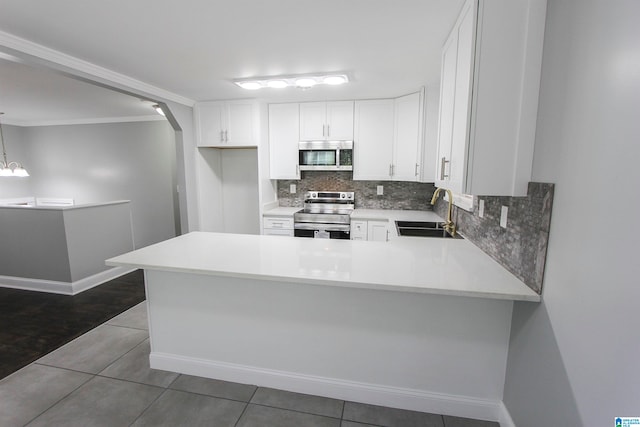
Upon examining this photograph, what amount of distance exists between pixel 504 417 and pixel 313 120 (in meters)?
3.43

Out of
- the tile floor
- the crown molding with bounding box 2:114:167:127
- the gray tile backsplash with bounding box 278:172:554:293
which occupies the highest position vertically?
the crown molding with bounding box 2:114:167:127

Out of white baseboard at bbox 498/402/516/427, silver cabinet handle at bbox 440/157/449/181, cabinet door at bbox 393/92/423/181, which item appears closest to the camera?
white baseboard at bbox 498/402/516/427

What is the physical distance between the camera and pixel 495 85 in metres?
1.31

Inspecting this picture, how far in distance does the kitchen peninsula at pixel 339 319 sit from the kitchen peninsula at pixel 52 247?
2193 millimetres

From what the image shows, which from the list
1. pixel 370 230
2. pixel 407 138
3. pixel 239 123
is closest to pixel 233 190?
pixel 239 123

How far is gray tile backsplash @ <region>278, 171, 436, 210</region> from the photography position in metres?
3.95

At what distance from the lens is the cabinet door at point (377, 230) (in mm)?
3498

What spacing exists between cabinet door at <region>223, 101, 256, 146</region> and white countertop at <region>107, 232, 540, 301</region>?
191 cm

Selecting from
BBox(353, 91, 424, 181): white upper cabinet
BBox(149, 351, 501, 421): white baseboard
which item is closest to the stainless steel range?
BBox(353, 91, 424, 181): white upper cabinet

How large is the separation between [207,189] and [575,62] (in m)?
4.02

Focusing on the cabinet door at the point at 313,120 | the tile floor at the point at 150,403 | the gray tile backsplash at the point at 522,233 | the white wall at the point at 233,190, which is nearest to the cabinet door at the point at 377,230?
the cabinet door at the point at 313,120

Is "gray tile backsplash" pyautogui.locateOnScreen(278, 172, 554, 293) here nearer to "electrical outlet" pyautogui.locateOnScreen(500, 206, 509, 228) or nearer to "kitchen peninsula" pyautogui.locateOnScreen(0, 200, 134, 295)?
"electrical outlet" pyautogui.locateOnScreen(500, 206, 509, 228)

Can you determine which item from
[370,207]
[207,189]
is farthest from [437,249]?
[207,189]

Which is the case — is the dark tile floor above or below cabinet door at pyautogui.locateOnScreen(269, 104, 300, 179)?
below
